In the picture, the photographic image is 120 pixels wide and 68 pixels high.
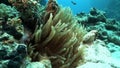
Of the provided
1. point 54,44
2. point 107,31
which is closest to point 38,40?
point 54,44

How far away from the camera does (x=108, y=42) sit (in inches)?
387

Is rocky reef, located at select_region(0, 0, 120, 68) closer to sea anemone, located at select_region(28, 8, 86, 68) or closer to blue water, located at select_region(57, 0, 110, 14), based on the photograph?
sea anemone, located at select_region(28, 8, 86, 68)

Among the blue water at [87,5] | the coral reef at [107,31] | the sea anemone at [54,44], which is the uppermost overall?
the blue water at [87,5]

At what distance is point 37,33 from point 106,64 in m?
1.98

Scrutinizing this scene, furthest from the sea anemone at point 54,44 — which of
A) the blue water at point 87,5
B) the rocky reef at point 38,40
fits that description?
the blue water at point 87,5

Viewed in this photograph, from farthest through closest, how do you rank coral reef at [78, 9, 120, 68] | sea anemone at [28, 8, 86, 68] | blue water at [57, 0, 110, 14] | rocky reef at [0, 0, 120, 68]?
blue water at [57, 0, 110, 14] → coral reef at [78, 9, 120, 68] → sea anemone at [28, 8, 86, 68] → rocky reef at [0, 0, 120, 68]

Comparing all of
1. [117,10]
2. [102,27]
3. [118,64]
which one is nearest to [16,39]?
[118,64]

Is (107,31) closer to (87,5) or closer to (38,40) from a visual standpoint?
(38,40)

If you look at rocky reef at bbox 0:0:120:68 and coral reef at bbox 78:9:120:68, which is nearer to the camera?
rocky reef at bbox 0:0:120:68

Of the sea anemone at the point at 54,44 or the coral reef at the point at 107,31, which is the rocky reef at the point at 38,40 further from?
the coral reef at the point at 107,31

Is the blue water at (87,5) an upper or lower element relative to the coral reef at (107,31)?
upper

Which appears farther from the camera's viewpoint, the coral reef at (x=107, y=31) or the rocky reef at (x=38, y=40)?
the coral reef at (x=107, y=31)

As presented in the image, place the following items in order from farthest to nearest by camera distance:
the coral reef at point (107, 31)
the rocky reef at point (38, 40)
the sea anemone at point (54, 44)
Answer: the coral reef at point (107, 31) < the sea anemone at point (54, 44) < the rocky reef at point (38, 40)

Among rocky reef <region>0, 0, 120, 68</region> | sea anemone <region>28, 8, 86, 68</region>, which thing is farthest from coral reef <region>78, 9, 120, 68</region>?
sea anemone <region>28, 8, 86, 68</region>
